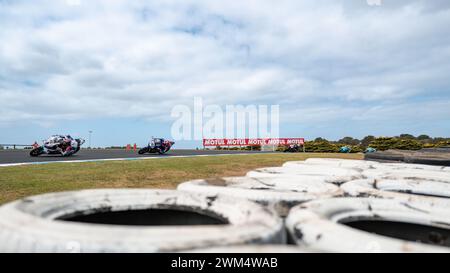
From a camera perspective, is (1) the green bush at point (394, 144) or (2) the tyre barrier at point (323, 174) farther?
(1) the green bush at point (394, 144)

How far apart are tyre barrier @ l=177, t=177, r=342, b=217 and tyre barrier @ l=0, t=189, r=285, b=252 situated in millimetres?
293

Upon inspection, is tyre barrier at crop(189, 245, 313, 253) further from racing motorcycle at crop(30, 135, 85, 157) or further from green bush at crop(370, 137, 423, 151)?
green bush at crop(370, 137, 423, 151)

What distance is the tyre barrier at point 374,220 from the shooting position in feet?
5.06

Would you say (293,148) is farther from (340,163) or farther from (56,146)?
(340,163)

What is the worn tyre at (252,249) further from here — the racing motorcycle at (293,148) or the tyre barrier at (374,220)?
the racing motorcycle at (293,148)

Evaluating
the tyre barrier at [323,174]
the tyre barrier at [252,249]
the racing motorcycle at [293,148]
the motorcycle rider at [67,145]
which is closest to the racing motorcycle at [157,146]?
the motorcycle rider at [67,145]

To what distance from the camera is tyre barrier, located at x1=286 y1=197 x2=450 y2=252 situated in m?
1.54

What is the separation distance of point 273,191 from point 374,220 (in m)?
0.71

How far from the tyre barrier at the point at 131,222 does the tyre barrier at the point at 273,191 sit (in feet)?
0.96

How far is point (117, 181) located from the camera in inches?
283

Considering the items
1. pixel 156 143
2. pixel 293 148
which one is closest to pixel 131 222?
pixel 156 143

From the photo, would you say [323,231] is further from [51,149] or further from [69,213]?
[51,149]

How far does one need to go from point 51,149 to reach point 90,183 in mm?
13365
